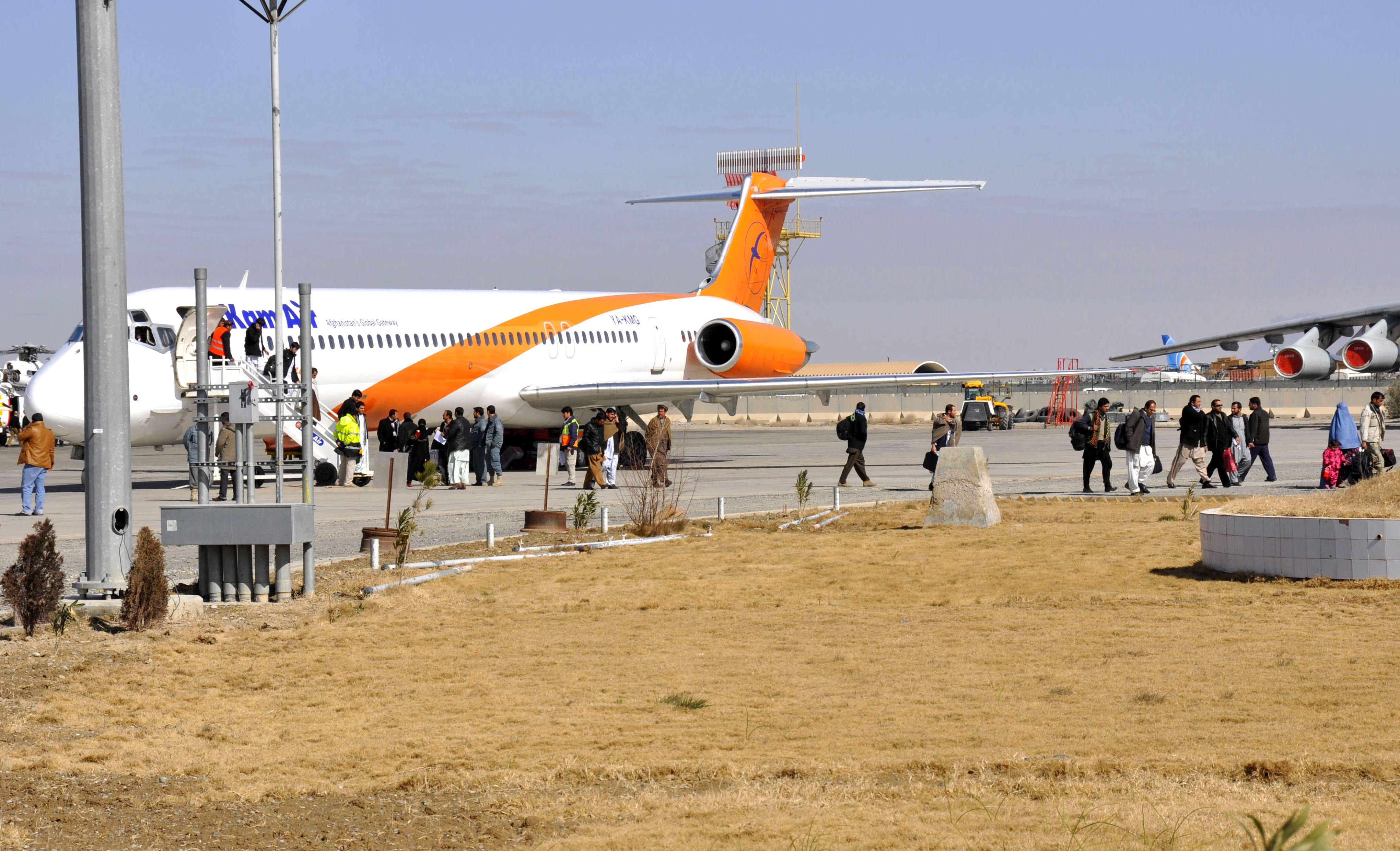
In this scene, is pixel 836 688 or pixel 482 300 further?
pixel 482 300

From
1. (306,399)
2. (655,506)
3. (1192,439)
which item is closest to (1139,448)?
(1192,439)

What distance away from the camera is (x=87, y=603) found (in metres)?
11.0

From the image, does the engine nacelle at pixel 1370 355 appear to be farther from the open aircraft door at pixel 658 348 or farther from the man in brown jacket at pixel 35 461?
the man in brown jacket at pixel 35 461

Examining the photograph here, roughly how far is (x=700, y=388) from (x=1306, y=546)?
19.2 m

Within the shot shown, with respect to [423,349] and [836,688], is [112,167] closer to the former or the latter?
[836,688]

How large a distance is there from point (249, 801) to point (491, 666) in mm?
2976

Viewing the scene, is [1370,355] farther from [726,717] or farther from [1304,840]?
[1304,840]

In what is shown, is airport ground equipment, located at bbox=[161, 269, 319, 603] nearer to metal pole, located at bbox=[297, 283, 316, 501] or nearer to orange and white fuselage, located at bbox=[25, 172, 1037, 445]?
metal pole, located at bbox=[297, 283, 316, 501]

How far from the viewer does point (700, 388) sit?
30.5m

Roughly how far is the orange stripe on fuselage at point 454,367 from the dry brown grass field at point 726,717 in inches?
616

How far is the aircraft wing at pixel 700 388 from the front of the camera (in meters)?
30.3

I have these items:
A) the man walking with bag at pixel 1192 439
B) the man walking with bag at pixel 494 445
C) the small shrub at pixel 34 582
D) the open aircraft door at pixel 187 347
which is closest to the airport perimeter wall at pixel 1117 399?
the man walking with bag at pixel 494 445

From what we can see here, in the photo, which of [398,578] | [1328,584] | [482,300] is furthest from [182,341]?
[1328,584]

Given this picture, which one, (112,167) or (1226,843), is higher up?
(112,167)
